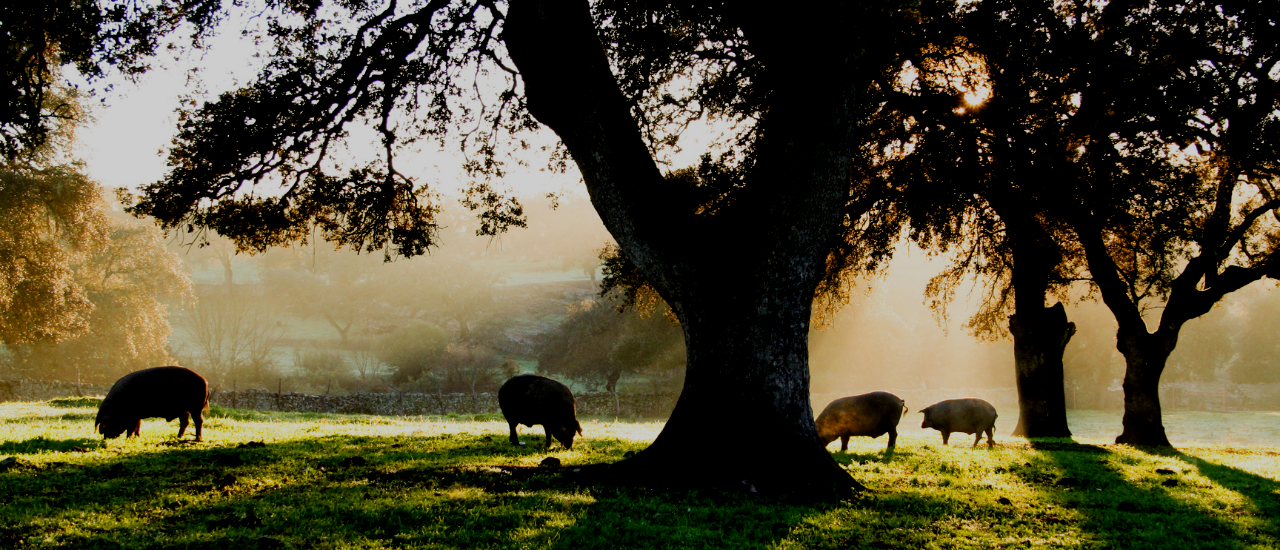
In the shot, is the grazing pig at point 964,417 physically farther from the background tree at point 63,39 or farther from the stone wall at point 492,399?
the stone wall at point 492,399

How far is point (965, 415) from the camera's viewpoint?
617 inches

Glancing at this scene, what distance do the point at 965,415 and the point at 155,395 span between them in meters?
15.3

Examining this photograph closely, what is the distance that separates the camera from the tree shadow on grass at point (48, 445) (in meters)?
9.73

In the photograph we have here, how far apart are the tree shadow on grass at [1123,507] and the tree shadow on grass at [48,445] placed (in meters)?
12.3

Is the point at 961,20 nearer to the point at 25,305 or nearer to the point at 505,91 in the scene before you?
the point at 505,91

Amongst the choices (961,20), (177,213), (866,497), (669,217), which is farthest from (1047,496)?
(177,213)

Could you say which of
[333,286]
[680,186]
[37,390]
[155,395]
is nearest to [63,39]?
[155,395]

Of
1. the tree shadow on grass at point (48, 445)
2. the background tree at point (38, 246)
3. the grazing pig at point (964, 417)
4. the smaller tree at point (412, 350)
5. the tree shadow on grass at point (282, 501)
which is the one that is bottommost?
the tree shadow on grass at point (48, 445)

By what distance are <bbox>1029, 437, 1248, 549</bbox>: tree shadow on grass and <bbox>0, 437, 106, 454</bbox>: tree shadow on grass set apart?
12.3 meters

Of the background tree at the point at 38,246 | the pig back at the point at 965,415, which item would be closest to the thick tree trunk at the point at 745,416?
the pig back at the point at 965,415

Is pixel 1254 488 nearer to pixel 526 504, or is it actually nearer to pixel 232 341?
pixel 526 504

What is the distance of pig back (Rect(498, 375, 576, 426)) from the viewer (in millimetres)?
11664

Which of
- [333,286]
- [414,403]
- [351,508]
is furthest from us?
[333,286]

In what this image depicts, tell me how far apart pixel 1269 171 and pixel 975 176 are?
21.6ft
